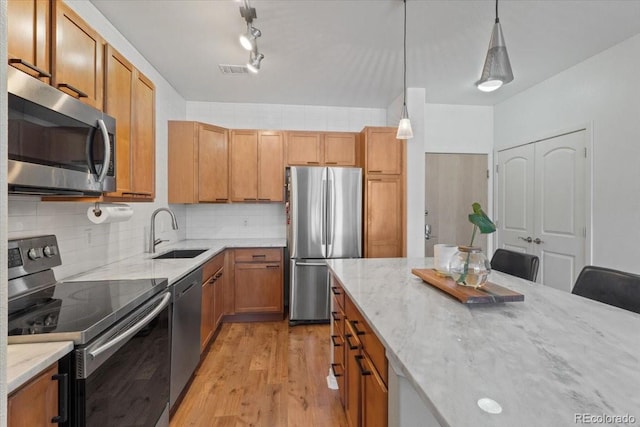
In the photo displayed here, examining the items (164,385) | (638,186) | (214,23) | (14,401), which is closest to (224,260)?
(164,385)

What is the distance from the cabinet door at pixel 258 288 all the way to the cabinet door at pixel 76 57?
86.8 inches

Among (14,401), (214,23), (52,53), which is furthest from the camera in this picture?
(214,23)

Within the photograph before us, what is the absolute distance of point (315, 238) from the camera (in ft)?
11.2

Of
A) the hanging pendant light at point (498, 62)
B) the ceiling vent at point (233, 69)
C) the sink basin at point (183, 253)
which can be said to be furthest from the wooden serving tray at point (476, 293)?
the ceiling vent at point (233, 69)

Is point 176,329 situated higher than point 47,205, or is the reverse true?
point 47,205

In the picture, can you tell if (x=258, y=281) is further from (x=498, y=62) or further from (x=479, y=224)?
(x=498, y=62)

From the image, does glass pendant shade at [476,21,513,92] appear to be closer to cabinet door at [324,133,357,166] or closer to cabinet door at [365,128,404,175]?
cabinet door at [365,128,404,175]

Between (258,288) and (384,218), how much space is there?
166 centimetres

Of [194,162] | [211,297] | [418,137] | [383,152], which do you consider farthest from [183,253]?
[418,137]

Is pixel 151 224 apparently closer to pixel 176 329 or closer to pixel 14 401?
pixel 176 329

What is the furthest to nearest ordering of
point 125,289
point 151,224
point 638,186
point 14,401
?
point 151,224
point 638,186
point 125,289
point 14,401

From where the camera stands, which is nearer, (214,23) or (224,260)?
(214,23)

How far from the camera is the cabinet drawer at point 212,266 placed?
260cm

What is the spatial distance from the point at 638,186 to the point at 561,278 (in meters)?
1.17
